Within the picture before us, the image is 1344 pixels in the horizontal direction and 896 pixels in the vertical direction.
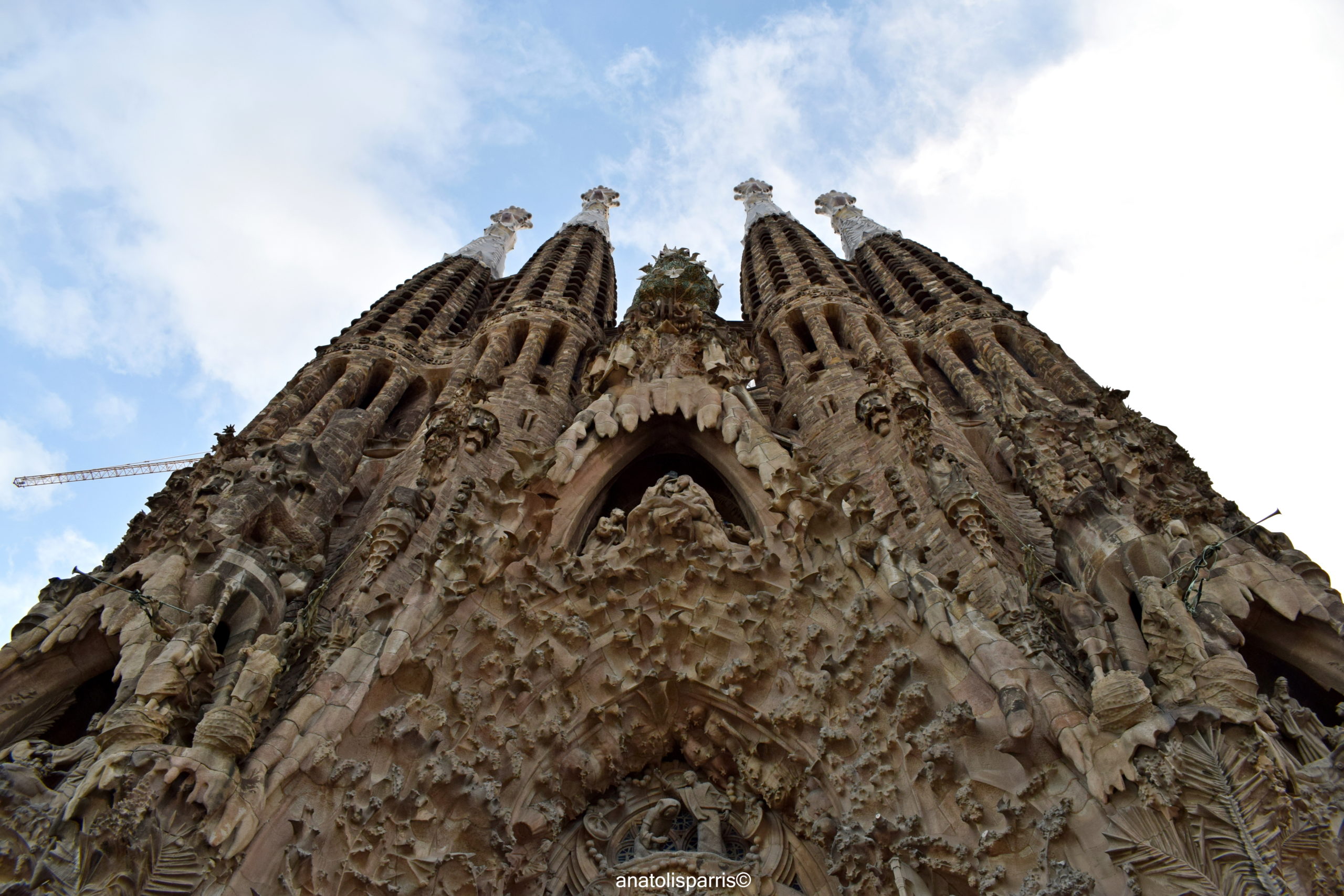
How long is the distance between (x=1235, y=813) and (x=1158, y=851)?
486mm

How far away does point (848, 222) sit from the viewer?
117 feet

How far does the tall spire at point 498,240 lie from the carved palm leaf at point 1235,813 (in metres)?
27.3

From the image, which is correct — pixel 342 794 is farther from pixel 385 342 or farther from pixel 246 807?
pixel 385 342

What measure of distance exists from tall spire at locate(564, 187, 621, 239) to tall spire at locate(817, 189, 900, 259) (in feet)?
28.6

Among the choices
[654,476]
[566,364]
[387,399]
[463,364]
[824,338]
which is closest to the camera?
[654,476]

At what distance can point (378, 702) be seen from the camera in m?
7.41

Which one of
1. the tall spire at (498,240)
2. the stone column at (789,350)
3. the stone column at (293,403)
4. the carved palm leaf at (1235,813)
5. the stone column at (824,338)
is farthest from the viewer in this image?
the tall spire at (498,240)

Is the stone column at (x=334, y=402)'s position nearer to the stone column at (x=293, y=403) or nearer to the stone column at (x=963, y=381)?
the stone column at (x=293, y=403)

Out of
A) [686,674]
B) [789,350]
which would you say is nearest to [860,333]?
[789,350]

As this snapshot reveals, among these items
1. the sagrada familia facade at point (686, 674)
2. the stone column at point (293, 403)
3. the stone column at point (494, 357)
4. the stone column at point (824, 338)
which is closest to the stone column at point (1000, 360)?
the stone column at point (824, 338)

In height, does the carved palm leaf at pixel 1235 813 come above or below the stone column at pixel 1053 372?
below

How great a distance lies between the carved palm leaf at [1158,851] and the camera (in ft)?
17.9

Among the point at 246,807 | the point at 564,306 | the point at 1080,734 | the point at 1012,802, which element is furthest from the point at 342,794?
the point at 564,306

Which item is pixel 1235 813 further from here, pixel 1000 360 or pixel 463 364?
pixel 463 364
